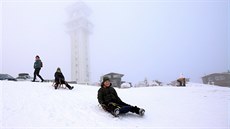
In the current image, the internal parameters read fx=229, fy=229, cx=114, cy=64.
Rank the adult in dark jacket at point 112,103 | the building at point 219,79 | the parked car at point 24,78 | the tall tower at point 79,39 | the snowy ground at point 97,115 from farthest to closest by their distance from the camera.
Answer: the tall tower at point 79,39, the building at point 219,79, the parked car at point 24,78, the adult in dark jacket at point 112,103, the snowy ground at point 97,115

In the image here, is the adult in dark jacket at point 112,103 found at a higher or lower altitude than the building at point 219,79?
lower

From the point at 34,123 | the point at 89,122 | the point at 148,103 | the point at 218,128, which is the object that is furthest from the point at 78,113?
the point at 218,128

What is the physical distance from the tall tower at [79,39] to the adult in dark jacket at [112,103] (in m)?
75.5

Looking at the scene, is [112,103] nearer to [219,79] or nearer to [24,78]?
[24,78]

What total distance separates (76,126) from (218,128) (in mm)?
4425

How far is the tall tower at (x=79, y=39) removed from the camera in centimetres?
8681

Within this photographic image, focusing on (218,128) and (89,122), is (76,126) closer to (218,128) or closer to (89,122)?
(89,122)

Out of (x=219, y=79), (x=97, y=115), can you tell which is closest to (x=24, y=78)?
(x=97, y=115)

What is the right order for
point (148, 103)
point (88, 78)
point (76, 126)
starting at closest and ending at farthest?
point (76, 126) < point (148, 103) < point (88, 78)

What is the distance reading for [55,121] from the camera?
23.8 feet

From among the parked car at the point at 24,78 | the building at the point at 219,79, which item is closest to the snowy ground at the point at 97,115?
the parked car at the point at 24,78

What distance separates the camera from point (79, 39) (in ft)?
296

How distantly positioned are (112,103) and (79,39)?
Answer: 83762 mm

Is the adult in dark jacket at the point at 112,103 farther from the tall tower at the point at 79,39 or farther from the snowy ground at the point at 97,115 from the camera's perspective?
the tall tower at the point at 79,39
